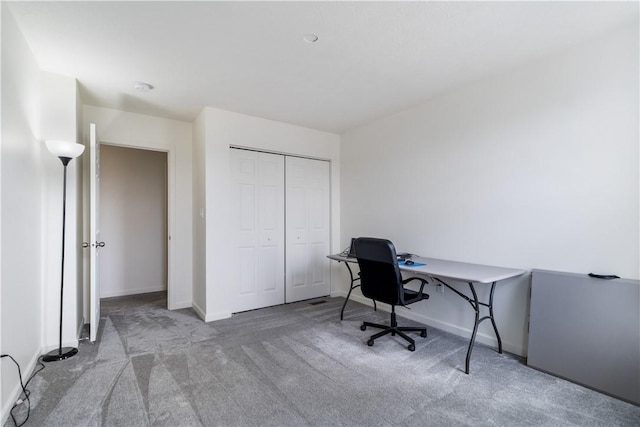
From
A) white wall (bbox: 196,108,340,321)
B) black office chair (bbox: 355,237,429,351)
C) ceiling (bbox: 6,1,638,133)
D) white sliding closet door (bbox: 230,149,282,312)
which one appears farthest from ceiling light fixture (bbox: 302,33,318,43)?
white sliding closet door (bbox: 230,149,282,312)

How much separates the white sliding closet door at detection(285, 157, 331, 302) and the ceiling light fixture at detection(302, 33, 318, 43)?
2164mm

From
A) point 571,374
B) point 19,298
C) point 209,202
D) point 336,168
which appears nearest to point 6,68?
point 19,298

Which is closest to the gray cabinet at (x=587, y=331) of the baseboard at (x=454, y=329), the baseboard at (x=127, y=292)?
the baseboard at (x=454, y=329)

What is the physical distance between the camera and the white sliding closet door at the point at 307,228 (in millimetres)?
4340

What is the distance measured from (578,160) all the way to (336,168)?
118 inches

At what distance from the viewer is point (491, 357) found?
2600 millimetres

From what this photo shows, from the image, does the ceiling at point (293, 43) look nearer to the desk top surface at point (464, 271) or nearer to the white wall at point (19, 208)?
the white wall at point (19, 208)

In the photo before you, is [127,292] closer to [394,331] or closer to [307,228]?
[307,228]

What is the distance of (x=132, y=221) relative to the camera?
4.85 metres

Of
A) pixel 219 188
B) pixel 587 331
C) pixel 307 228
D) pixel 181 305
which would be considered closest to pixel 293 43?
pixel 219 188

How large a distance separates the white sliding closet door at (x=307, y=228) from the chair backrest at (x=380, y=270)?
1.62 m

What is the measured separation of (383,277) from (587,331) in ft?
4.90

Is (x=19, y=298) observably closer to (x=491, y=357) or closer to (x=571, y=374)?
(x=491, y=357)

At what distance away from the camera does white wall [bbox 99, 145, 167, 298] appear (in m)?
4.67
